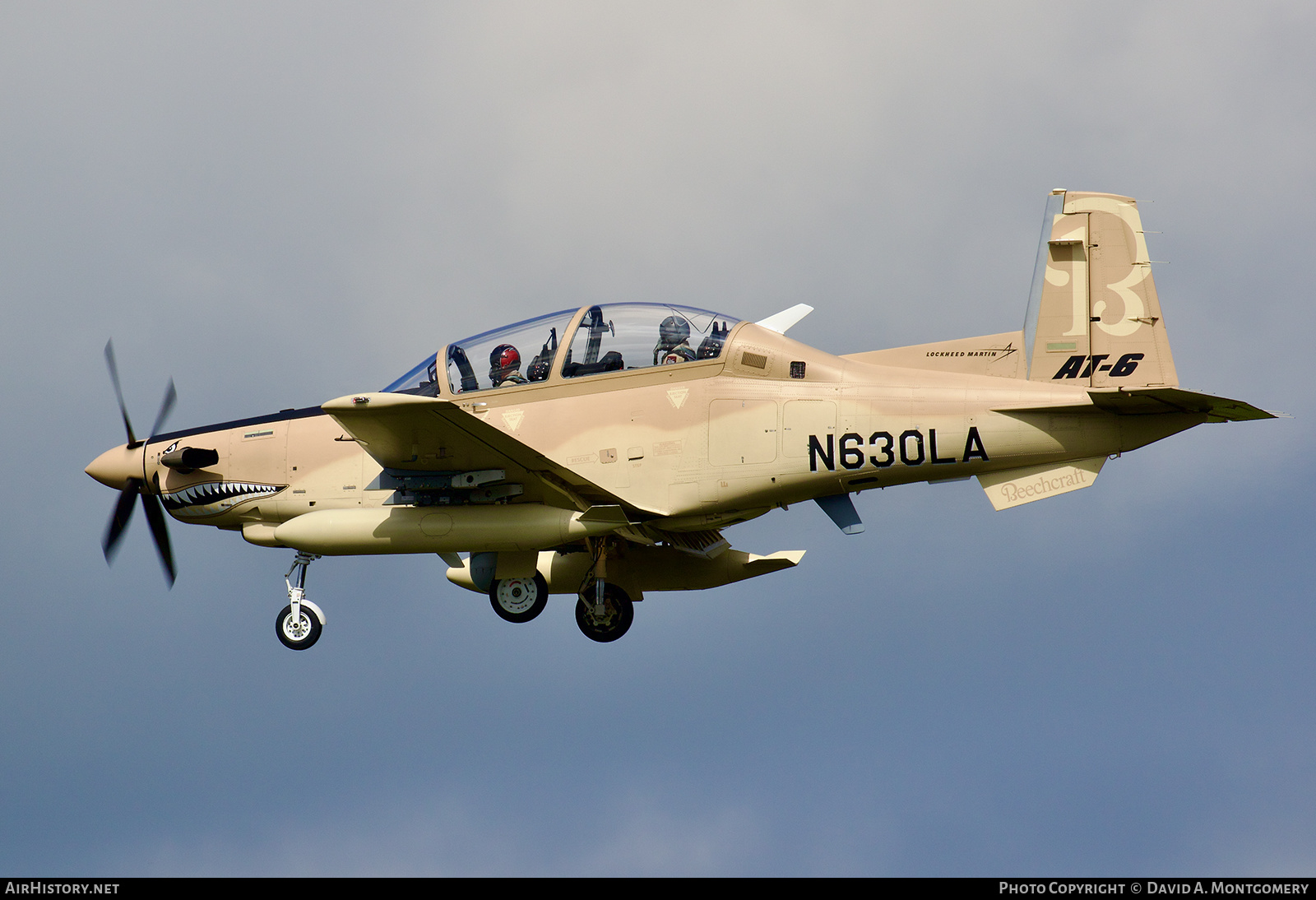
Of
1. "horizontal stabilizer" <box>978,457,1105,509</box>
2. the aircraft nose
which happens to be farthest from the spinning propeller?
"horizontal stabilizer" <box>978,457,1105,509</box>

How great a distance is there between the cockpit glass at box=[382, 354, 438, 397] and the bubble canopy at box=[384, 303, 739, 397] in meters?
0.01

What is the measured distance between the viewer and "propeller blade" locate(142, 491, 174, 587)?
16266mm

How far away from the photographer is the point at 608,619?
1593 centimetres

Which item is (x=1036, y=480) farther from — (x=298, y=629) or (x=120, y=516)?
(x=120, y=516)

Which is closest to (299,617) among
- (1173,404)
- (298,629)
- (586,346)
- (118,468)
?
(298,629)

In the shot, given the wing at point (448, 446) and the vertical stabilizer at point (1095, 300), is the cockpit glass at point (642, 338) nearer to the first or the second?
the wing at point (448, 446)

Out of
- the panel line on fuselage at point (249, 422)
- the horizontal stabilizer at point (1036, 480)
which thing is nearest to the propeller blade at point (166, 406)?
the panel line on fuselage at point (249, 422)

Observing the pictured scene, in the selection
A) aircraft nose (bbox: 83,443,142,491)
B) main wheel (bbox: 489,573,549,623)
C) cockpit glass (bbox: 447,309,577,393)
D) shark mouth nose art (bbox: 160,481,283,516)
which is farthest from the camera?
aircraft nose (bbox: 83,443,142,491)

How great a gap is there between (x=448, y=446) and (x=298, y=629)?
349 centimetres

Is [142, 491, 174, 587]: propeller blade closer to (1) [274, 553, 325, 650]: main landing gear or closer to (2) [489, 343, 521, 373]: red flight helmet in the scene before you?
(1) [274, 553, 325, 650]: main landing gear

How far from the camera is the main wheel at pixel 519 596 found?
15.4 m

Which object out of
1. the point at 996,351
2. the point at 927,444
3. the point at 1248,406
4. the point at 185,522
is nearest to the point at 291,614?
the point at 185,522
